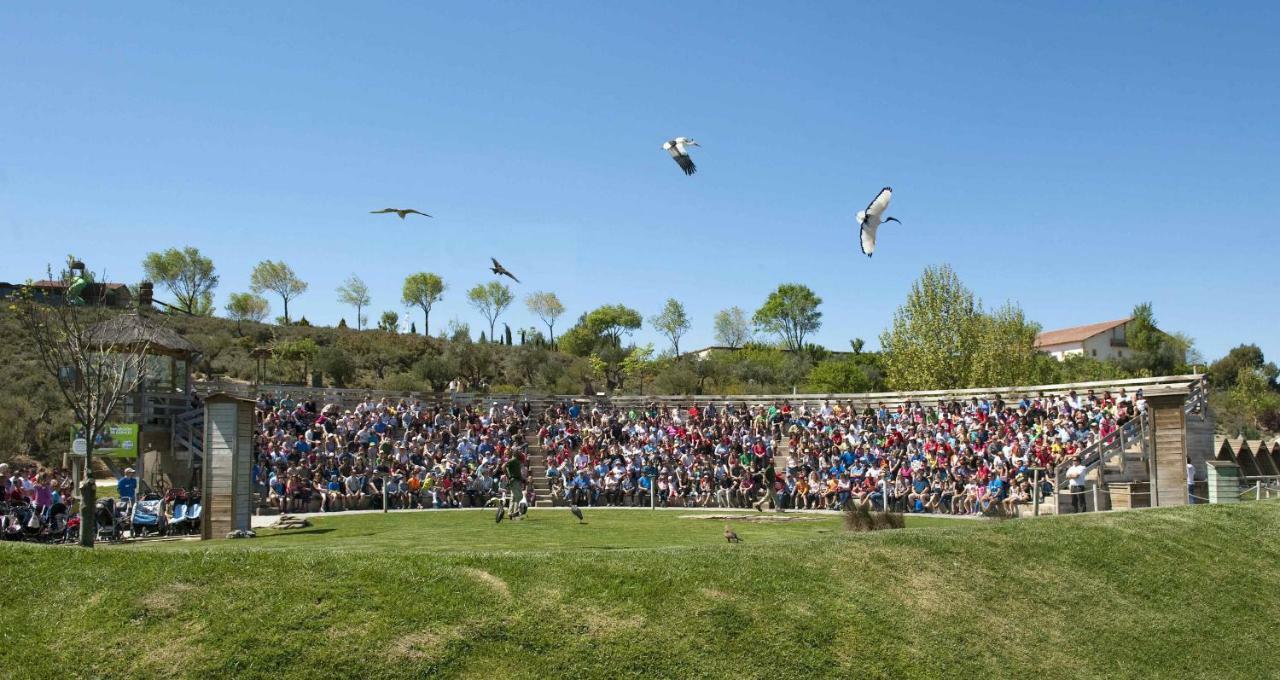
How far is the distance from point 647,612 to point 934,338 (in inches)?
1988

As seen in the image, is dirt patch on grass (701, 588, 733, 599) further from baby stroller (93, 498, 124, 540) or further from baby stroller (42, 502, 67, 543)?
baby stroller (42, 502, 67, 543)

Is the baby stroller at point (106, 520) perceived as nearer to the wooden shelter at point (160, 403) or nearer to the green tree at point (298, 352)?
the wooden shelter at point (160, 403)

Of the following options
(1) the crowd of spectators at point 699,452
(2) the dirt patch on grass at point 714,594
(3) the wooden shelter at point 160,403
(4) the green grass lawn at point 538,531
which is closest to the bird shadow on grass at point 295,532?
(4) the green grass lawn at point 538,531

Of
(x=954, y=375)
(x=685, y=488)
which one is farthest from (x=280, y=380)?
(x=954, y=375)

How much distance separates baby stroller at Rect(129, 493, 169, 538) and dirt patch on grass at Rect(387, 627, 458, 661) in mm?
14162

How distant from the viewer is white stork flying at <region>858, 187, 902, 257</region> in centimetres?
1587

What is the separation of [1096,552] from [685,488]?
18.6 meters

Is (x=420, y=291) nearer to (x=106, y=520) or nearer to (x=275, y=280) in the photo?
(x=275, y=280)

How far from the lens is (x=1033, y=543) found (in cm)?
1197

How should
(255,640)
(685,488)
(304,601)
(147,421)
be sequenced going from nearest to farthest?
(255,640) → (304,601) → (147,421) → (685,488)

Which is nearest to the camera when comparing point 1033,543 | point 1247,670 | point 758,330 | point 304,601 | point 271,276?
point 304,601

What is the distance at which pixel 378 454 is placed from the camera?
30.7m

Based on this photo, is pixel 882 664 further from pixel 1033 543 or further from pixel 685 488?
pixel 685 488

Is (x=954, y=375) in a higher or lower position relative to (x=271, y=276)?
lower
